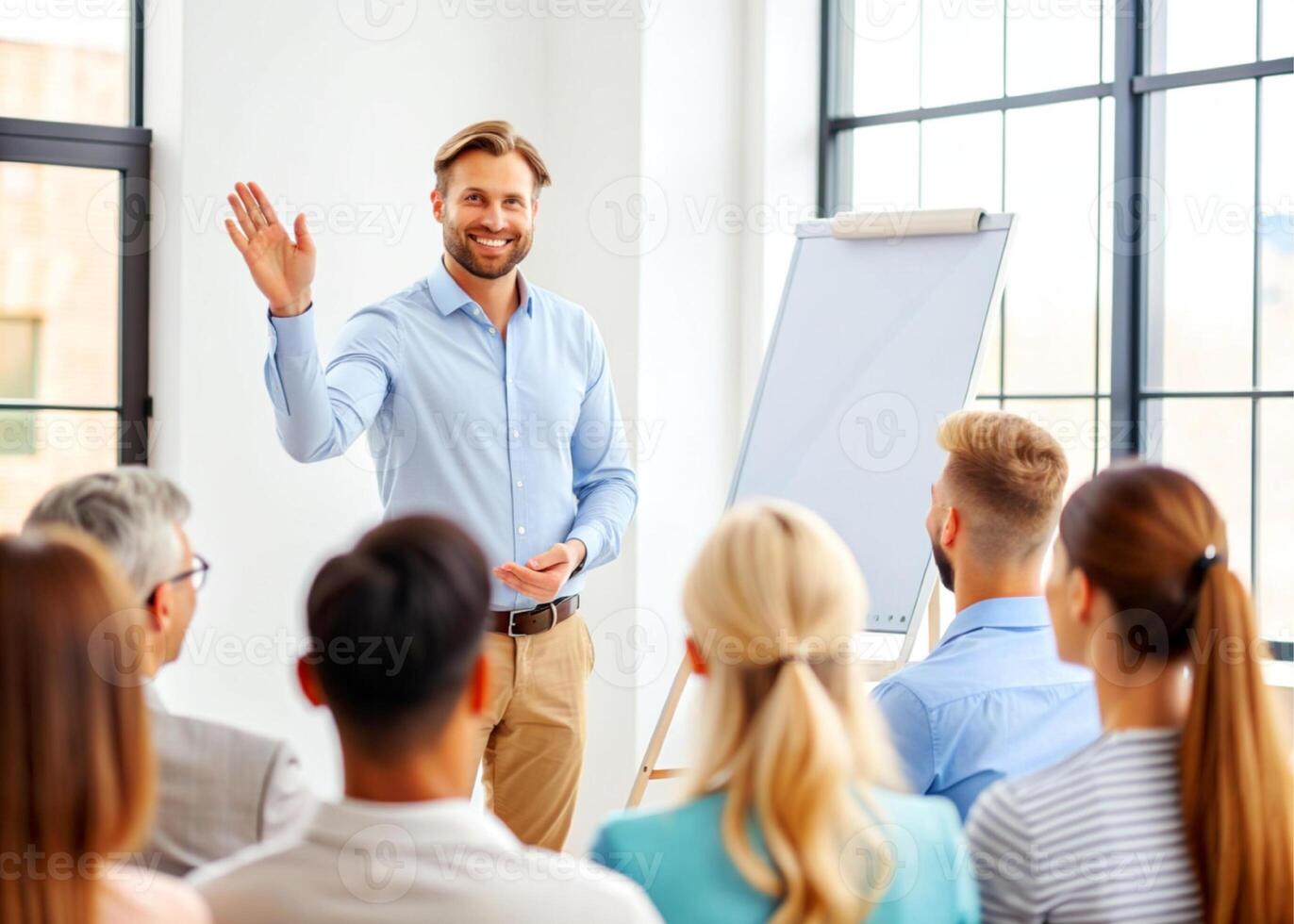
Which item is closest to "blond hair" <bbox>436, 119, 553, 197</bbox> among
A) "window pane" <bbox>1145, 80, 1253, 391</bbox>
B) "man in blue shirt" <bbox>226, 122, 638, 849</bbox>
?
"man in blue shirt" <bbox>226, 122, 638, 849</bbox>

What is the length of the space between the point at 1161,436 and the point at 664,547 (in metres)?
1.45

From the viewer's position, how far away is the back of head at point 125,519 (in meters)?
1.64

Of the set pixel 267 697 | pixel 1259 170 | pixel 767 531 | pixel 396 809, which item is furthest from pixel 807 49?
pixel 396 809

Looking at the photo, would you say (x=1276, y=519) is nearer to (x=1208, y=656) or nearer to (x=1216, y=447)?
(x=1216, y=447)

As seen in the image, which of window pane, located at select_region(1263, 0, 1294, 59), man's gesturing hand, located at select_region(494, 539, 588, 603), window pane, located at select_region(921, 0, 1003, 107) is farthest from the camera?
window pane, located at select_region(921, 0, 1003, 107)

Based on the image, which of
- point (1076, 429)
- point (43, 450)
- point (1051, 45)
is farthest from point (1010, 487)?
point (43, 450)

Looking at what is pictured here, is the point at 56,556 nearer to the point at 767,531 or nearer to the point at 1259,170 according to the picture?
the point at 767,531

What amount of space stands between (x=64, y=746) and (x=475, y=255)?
2.03 metres

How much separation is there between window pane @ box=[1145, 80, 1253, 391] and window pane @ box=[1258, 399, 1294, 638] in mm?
129

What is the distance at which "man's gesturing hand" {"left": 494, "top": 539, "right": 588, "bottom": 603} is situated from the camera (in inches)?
109

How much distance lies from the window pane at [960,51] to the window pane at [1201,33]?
50 cm

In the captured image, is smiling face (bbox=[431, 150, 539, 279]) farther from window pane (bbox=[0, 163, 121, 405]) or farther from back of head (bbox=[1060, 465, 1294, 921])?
back of head (bbox=[1060, 465, 1294, 921])

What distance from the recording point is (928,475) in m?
A: 3.34

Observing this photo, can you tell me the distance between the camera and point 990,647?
1.99m
